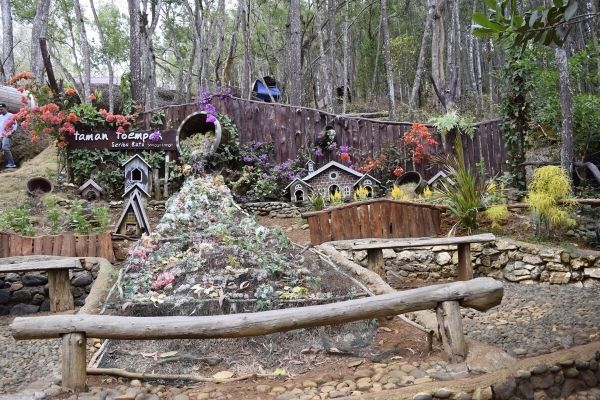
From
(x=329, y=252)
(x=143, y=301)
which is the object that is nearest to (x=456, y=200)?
A: (x=329, y=252)

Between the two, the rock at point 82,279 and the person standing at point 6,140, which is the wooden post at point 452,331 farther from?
the person standing at point 6,140

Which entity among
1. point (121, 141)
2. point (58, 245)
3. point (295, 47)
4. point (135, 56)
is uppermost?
point (295, 47)

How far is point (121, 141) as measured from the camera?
401 inches

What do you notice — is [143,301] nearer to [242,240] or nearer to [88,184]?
[242,240]

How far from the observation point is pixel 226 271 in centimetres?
479

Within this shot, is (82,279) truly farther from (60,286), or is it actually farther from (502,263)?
(502,263)

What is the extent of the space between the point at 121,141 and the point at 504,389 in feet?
29.8

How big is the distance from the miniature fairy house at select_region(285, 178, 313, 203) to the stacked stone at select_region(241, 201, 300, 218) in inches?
7.9

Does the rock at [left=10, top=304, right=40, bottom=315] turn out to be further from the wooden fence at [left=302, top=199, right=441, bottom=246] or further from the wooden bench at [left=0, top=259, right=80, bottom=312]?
the wooden fence at [left=302, top=199, right=441, bottom=246]

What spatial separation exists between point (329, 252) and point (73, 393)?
3.62 meters

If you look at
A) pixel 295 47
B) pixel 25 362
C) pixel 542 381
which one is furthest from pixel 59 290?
pixel 295 47

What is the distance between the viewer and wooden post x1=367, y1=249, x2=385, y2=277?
18.8 ft

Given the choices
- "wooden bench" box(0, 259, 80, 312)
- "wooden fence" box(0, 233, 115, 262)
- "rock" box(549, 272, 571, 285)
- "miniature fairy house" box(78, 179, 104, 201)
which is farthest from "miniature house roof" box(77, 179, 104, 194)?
"rock" box(549, 272, 571, 285)

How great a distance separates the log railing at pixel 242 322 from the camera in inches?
115
